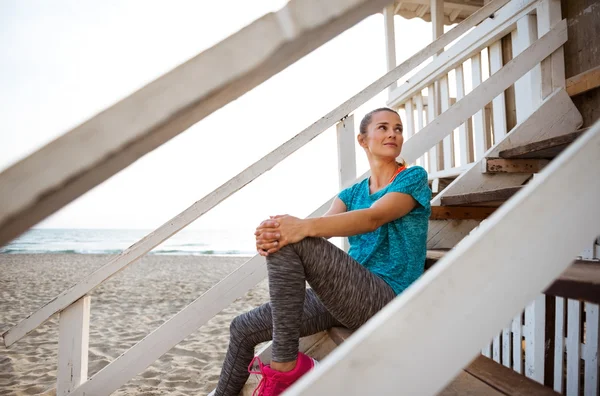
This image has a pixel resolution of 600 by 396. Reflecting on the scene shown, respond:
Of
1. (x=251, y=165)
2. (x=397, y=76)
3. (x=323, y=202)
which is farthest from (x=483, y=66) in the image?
(x=251, y=165)

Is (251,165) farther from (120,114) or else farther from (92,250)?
(92,250)

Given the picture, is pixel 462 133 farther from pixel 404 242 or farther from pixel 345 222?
pixel 345 222

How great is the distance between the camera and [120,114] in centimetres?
37

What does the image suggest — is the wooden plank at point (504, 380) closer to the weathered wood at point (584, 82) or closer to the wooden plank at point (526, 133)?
the wooden plank at point (526, 133)

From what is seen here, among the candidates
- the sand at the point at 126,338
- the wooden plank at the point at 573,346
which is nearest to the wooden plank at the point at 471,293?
the wooden plank at the point at 573,346

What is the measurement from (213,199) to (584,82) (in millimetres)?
2256

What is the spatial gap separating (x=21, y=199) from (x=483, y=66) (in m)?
3.26

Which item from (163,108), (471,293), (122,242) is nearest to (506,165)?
(471,293)

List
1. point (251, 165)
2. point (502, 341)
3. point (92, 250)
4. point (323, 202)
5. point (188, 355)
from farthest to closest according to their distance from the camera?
1. point (92, 250)
2. point (188, 355)
3. point (502, 341)
4. point (323, 202)
5. point (251, 165)

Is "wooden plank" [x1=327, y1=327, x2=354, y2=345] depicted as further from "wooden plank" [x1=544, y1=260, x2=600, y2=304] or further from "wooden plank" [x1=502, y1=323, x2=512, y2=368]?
"wooden plank" [x1=502, y1=323, x2=512, y2=368]

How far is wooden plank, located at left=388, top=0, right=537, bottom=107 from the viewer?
2.47 metres

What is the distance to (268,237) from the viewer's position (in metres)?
1.19

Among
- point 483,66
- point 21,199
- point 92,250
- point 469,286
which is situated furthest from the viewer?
point 92,250

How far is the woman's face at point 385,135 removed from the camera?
1.70m
